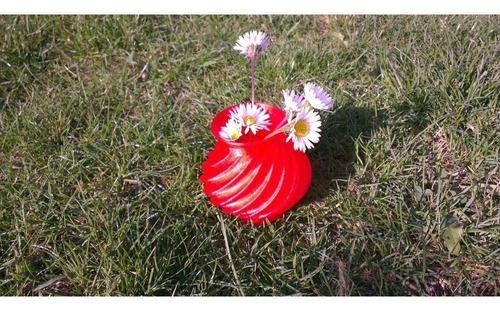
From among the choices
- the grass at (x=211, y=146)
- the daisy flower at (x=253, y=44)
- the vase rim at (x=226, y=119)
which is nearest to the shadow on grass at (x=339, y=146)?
the grass at (x=211, y=146)

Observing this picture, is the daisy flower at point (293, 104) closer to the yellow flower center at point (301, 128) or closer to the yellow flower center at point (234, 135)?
the yellow flower center at point (301, 128)

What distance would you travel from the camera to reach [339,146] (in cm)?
196

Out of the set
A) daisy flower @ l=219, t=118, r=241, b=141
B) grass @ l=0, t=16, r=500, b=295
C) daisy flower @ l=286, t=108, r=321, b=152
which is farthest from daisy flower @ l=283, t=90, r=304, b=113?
grass @ l=0, t=16, r=500, b=295

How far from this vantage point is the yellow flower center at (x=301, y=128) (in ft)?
5.01

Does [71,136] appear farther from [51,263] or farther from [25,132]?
[51,263]

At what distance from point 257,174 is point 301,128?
0.60 feet

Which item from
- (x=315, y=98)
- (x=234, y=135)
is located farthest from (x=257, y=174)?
(x=315, y=98)

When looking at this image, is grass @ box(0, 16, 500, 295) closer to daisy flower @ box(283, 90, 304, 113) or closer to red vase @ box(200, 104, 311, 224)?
red vase @ box(200, 104, 311, 224)

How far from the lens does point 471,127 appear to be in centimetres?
194

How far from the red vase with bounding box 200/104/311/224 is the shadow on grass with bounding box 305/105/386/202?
190mm

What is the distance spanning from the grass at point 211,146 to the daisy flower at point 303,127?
0.98ft

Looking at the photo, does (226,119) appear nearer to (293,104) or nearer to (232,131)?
(232,131)

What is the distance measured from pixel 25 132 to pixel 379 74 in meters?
1.34

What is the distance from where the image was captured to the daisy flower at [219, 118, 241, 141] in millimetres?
1599
